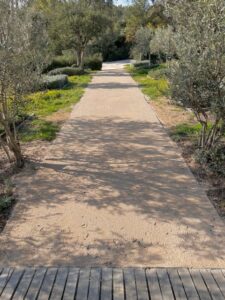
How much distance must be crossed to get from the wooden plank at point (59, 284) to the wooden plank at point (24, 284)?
261 mm

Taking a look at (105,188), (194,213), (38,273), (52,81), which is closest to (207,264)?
(194,213)

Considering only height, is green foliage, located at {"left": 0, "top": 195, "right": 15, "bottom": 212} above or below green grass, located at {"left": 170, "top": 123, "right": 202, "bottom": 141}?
above

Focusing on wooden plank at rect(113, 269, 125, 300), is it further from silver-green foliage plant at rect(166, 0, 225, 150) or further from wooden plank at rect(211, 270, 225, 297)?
silver-green foliage plant at rect(166, 0, 225, 150)

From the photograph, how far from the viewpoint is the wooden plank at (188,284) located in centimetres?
320

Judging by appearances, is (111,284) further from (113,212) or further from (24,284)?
(113,212)

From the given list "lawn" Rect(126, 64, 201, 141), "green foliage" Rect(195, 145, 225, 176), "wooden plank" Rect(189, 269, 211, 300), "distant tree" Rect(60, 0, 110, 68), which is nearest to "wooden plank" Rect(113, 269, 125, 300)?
"wooden plank" Rect(189, 269, 211, 300)

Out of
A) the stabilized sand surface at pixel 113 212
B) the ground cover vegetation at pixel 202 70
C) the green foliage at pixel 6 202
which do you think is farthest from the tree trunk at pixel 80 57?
the green foliage at pixel 6 202

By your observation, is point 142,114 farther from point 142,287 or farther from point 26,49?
point 142,287

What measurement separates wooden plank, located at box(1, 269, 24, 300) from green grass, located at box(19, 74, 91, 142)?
12.5ft

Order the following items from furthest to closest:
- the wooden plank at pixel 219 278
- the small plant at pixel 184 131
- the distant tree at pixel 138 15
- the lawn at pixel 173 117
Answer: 1. the distant tree at pixel 138 15
2. the small plant at pixel 184 131
3. the lawn at pixel 173 117
4. the wooden plank at pixel 219 278

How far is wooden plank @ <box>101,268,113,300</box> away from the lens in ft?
10.6

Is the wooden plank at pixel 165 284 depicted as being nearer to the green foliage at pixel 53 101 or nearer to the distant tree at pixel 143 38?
the green foliage at pixel 53 101

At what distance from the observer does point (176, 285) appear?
3348 millimetres

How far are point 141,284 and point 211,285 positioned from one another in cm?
66
